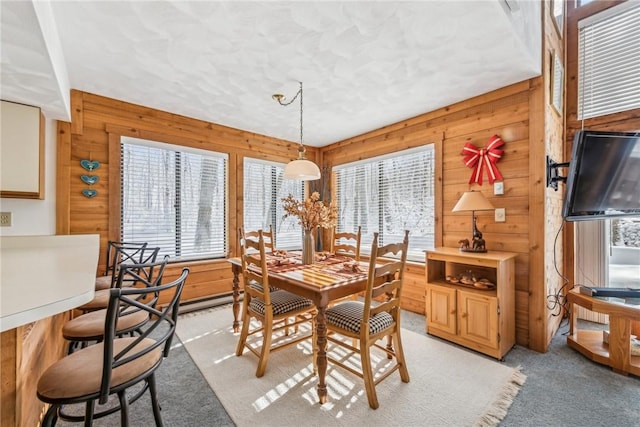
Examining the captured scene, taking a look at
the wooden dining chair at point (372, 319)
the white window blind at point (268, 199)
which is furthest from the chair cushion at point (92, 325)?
the white window blind at point (268, 199)

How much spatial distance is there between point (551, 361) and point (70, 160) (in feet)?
16.4

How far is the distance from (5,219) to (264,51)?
273 centimetres

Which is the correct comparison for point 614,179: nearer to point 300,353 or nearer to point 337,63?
point 337,63

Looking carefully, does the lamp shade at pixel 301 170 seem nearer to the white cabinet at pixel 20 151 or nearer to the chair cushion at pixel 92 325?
the chair cushion at pixel 92 325

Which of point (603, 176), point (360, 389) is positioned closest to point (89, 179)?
point (360, 389)

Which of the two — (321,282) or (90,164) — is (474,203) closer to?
(321,282)

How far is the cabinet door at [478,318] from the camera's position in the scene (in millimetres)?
2361

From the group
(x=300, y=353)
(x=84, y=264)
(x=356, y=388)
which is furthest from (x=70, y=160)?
(x=356, y=388)

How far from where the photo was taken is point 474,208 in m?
2.58

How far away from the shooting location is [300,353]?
2.45 m

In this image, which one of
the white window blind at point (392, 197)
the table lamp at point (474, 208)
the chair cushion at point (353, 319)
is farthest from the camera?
the white window blind at point (392, 197)

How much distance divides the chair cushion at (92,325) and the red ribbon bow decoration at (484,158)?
3287 millimetres

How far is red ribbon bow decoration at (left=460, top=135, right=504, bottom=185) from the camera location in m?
2.78

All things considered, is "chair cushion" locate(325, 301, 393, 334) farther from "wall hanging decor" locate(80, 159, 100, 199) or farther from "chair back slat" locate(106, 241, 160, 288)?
"wall hanging decor" locate(80, 159, 100, 199)
